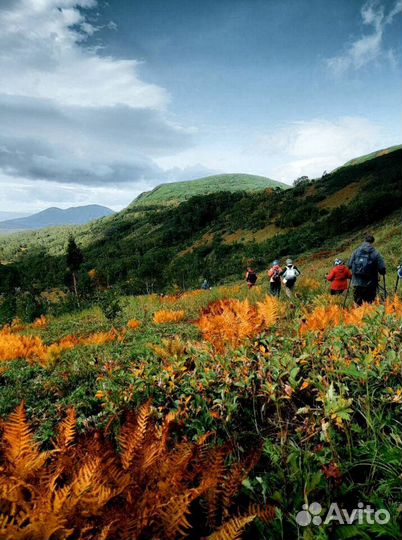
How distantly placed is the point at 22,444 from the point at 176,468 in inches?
48.4

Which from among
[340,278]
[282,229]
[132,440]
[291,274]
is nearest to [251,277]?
[291,274]

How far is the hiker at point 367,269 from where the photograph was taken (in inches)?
304

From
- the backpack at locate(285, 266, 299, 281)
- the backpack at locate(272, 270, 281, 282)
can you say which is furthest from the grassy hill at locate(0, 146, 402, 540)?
the backpack at locate(272, 270, 281, 282)

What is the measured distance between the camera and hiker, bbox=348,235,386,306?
7715 millimetres

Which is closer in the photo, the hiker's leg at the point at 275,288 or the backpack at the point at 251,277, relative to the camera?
the hiker's leg at the point at 275,288

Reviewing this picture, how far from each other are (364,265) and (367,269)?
116mm

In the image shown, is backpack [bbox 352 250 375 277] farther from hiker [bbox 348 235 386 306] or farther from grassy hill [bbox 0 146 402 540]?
grassy hill [bbox 0 146 402 540]

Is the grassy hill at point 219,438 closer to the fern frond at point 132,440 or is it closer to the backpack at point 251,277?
the fern frond at point 132,440

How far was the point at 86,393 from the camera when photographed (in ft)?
15.9

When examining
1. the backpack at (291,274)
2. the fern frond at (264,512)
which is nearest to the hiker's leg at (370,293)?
the backpack at (291,274)

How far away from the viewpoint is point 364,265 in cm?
777

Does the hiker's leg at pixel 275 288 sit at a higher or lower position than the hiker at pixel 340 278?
lower

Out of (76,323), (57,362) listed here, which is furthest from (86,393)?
(76,323)

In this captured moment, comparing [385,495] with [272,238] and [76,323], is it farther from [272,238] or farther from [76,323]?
[272,238]
